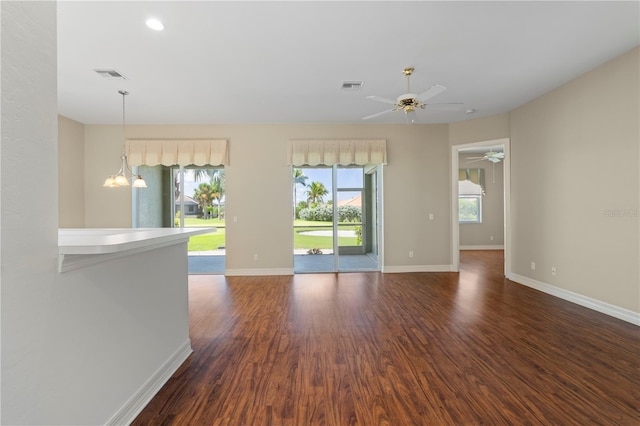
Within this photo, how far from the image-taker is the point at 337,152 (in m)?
5.51

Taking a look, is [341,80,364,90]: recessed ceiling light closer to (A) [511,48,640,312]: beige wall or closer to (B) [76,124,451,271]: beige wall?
(B) [76,124,451,271]: beige wall

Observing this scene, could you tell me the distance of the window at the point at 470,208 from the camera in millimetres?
8609

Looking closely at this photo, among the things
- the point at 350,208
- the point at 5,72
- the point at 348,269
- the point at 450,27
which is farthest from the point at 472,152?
the point at 5,72

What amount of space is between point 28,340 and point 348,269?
5.05 meters

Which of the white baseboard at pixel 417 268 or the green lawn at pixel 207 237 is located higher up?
the green lawn at pixel 207 237

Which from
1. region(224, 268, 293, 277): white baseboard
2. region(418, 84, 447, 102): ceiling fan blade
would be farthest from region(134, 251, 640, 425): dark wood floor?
region(418, 84, 447, 102): ceiling fan blade

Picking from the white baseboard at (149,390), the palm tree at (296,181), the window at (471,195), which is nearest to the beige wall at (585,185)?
the palm tree at (296,181)

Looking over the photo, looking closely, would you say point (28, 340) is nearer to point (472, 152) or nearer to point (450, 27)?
point (450, 27)

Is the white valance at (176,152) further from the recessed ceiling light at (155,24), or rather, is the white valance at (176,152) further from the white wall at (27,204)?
the white wall at (27,204)

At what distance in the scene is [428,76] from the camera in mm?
3613

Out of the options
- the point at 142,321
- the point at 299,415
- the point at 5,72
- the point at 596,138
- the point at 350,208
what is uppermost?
the point at 596,138

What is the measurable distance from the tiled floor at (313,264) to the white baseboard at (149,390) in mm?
3357

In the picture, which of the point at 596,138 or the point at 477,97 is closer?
the point at 596,138

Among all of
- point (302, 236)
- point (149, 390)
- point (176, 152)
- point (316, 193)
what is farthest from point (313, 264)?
point (149, 390)
